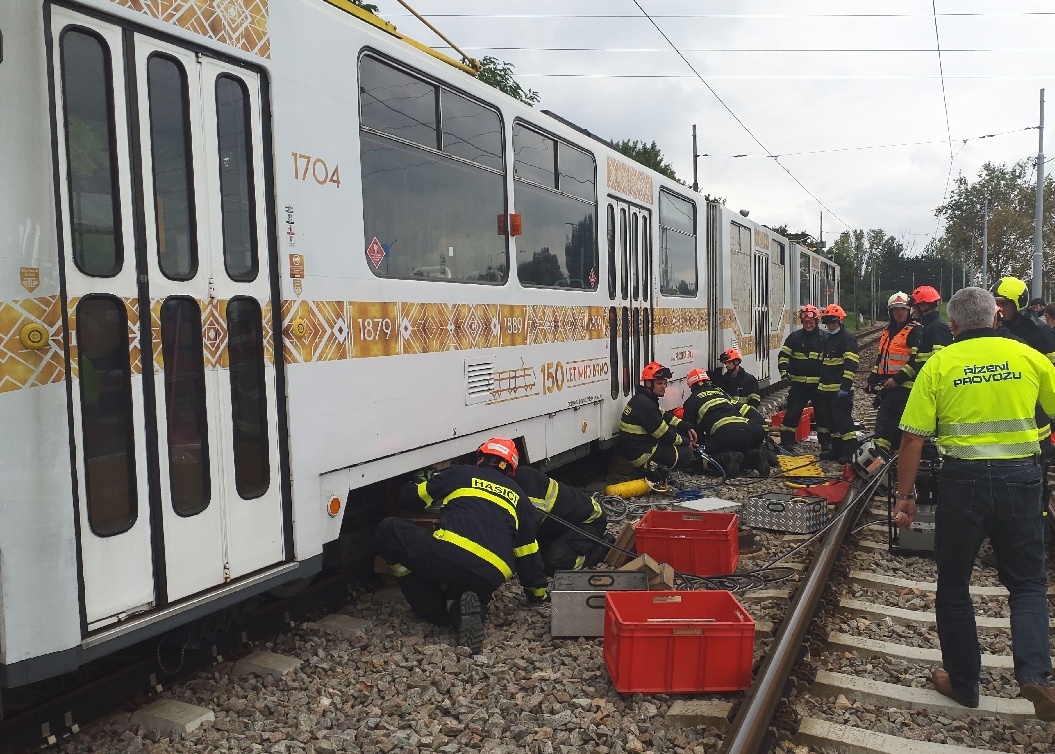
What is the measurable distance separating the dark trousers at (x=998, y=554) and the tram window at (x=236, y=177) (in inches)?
136

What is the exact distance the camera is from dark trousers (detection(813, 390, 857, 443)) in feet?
35.2

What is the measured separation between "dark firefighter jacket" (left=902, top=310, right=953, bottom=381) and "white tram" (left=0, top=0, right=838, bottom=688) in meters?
4.07

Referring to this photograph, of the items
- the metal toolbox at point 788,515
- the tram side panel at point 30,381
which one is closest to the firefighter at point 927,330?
the metal toolbox at point 788,515

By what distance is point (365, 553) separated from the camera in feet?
18.9

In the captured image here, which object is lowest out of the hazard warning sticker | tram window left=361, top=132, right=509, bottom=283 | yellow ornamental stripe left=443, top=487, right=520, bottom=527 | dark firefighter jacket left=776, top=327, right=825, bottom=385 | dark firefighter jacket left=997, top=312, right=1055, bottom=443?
yellow ornamental stripe left=443, top=487, right=520, bottom=527

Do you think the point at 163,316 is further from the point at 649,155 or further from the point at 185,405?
the point at 649,155

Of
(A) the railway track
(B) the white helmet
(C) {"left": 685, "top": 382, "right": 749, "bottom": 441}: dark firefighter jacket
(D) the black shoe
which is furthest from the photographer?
(C) {"left": 685, "top": 382, "right": 749, "bottom": 441}: dark firefighter jacket

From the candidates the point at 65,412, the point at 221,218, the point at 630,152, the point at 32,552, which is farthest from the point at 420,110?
the point at 630,152

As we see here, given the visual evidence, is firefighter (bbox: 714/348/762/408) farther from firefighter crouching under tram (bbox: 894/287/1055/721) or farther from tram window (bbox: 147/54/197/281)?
tram window (bbox: 147/54/197/281)

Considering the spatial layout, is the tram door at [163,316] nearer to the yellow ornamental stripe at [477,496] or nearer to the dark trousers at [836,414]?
the yellow ornamental stripe at [477,496]

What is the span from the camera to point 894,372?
9531 millimetres

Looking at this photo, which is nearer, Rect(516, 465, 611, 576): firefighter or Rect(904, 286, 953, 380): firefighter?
Rect(516, 465, 611, 576): firefighter

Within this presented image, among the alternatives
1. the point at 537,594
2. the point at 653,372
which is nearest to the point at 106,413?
the point at 537,594

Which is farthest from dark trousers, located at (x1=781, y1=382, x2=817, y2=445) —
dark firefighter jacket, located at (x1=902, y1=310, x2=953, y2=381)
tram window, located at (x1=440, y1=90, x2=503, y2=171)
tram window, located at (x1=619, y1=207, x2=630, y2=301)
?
tram window, located at (x1=440, y1=90, x2=503, y2=171)
